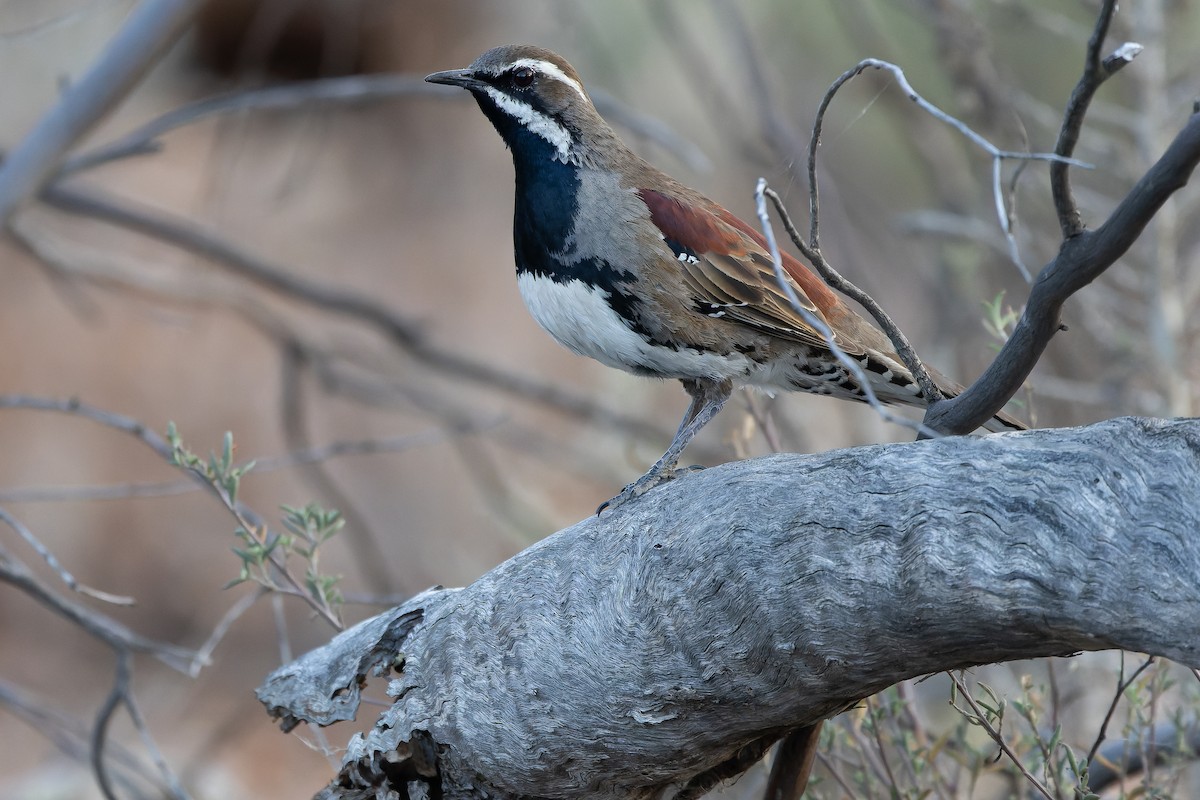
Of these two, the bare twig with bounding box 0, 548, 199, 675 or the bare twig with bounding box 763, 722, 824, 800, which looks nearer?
the bare twig with bounding box 763, 722, 824, 800

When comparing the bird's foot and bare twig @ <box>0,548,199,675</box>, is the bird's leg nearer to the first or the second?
the bird's foot

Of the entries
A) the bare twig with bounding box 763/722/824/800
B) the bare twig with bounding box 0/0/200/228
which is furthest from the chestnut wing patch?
the bare twig with bounding box 0/0/200/228

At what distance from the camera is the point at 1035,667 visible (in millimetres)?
5688

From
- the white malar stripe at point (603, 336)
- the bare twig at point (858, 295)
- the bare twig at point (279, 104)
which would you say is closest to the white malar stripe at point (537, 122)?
the white malar stripe at point (603, 336)

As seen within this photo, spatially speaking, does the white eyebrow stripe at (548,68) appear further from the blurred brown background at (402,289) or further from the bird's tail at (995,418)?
the blurred brown background at (402,289)

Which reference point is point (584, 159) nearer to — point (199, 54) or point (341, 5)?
point (341, 5)

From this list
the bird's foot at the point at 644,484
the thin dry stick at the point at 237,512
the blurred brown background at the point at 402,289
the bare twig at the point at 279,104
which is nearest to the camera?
the bird's foot at the point at 644,484

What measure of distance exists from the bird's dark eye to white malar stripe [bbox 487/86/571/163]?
5cm

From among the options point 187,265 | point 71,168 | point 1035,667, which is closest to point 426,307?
point 187,265

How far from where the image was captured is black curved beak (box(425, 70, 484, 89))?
354cm

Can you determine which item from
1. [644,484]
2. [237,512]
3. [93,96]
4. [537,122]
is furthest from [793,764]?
[93,96]

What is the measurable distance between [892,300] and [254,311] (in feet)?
18.6

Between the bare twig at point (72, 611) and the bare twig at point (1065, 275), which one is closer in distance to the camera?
the bare twig at point (1065, 275)

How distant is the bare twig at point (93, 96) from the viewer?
4496 millimetres
